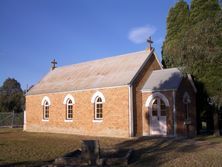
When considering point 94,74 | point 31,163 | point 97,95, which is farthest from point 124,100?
point 31,163

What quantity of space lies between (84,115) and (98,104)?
1.71 meters

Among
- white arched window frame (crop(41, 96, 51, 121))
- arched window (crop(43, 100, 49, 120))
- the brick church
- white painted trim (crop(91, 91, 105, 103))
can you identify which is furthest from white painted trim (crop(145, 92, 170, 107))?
arched window (crop(43, 100, 49, 120))

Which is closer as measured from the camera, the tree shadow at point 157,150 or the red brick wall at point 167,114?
the tree shadow at point 157,150

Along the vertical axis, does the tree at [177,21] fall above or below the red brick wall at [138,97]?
above

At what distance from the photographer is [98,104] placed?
82.9ft

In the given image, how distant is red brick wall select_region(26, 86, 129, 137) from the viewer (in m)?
23.2

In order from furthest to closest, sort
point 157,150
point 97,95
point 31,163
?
point 97,95 → point 157,150 → point 31,163

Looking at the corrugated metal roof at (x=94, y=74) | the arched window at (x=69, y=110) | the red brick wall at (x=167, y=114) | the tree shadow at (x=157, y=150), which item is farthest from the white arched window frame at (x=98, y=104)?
the tree shadow at (x=157, y=150)

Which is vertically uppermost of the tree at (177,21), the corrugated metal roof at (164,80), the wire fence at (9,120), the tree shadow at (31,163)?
the tree at (177,21)

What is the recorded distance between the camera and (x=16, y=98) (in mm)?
53312

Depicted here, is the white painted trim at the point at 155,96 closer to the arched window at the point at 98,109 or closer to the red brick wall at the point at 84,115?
the red brick wall at the point at 84,115

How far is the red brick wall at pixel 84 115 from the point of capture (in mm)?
23219

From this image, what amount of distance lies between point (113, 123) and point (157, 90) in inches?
165

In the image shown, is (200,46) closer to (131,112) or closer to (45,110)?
(131,112)
